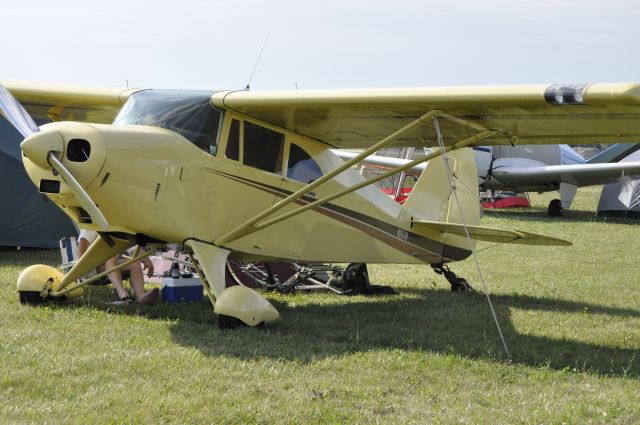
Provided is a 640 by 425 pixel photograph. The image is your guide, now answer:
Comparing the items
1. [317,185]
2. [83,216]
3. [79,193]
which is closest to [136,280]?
[83,216]

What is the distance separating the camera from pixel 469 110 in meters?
7.23

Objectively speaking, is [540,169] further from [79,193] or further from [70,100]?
[79,193]

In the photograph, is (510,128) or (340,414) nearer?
(340,414)

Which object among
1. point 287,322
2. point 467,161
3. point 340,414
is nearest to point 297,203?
point 287,322

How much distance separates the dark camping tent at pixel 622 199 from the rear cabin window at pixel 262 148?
17.7 meters

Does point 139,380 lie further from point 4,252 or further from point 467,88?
point 4,252

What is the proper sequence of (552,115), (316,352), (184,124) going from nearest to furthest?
(316,352) → (552,115) → (184,124)

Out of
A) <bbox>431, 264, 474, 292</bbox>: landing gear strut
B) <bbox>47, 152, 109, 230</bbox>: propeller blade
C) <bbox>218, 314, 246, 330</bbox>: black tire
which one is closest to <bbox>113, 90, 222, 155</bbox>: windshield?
<bbox>47, 152, 109, 230</bbox>: propeller blade

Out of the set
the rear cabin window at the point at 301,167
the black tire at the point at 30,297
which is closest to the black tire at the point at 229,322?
the rear cabin window at the point at 301,167

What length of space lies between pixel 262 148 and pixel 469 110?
223cm

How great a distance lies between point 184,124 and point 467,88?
8.88 ft

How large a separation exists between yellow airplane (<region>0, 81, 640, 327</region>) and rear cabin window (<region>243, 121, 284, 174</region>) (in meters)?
0.01

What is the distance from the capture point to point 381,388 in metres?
5.50

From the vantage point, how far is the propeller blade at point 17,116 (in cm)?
744
